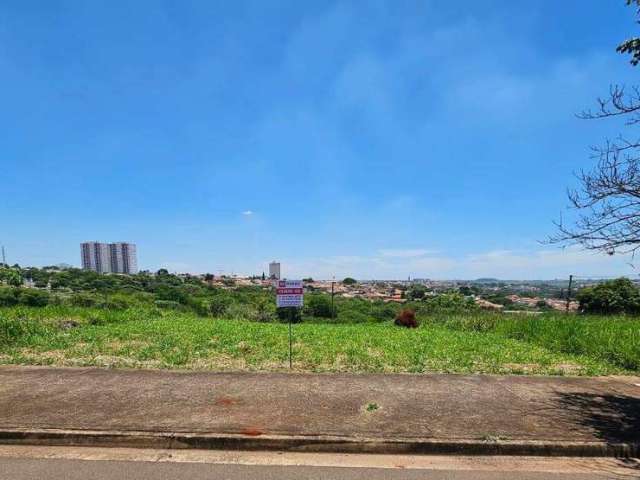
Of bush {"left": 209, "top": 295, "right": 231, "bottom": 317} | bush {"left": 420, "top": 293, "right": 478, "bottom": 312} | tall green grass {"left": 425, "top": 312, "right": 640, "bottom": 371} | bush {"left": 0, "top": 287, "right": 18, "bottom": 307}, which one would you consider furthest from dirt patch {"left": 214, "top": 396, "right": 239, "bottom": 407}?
bush {"left": 0, "top": 287, "right": 18, "bottom": 307}

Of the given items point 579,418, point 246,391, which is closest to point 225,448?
point 246,391

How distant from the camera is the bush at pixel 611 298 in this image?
53.3ft

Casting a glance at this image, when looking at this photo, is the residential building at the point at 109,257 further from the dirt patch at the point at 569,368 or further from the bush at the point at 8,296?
the dirt patch at the point at 569,368

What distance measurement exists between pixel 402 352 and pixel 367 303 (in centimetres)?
2035

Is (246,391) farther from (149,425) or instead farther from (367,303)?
(367,303)

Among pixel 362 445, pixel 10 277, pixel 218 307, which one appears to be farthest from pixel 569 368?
pixel 10 277

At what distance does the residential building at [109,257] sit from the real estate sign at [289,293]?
2967 inches

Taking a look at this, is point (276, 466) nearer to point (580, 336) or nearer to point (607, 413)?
point (607, 413)

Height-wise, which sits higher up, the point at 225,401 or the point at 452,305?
the point at 225,401

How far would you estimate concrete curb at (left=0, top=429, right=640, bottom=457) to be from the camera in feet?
12.5

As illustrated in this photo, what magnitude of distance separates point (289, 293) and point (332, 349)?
2.28 m

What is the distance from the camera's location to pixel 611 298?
16641mm

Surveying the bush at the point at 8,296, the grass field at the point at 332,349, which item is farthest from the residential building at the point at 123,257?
the grass field at the point at 332,349

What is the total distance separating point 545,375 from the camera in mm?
6441
